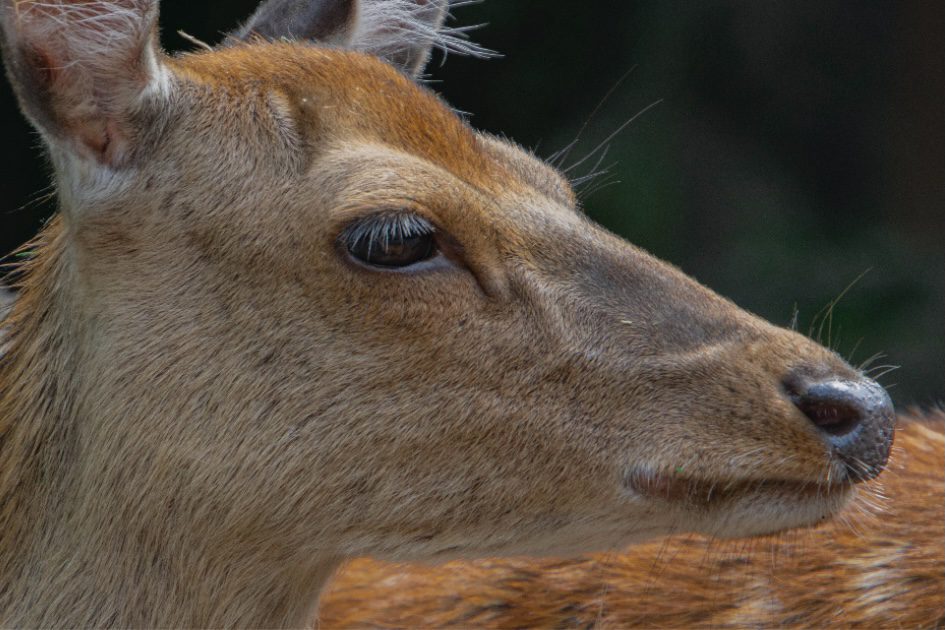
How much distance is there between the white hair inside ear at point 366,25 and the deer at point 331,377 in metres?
0.86

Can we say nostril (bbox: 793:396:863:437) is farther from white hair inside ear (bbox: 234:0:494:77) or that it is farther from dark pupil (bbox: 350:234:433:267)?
white hair inside ear (bbox: 234:0:494:77)

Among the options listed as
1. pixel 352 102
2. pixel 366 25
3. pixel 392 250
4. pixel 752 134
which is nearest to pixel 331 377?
pixel 392 250

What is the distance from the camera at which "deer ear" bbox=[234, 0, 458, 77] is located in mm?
4223

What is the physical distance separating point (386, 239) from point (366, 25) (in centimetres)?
133

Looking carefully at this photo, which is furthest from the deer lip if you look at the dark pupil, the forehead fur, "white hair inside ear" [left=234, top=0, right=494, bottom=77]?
"white hair inside ear" [left=234, top=0, right=494, bottom=77]

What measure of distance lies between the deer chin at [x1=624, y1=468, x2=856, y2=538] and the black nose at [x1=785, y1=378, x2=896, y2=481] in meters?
0.07

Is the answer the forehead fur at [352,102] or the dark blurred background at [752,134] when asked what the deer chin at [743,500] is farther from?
the dark blurred background at [752,134]

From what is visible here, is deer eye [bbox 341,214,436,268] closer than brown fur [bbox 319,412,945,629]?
Yes

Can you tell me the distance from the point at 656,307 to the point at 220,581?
124 centimetres

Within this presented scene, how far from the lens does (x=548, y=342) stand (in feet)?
10.7

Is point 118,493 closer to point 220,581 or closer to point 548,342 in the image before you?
point 220,581

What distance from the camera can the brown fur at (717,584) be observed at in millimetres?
3979

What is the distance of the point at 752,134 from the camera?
920cm

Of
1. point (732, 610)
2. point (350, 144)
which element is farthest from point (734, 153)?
point (350, 144)
